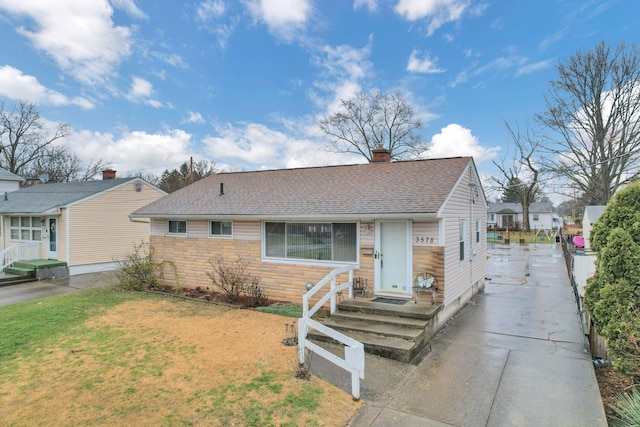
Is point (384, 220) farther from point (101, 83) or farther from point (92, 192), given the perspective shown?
point (101, 83)

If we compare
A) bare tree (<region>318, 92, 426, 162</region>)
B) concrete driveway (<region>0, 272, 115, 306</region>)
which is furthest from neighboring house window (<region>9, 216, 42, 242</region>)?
bare tree (<region>318, 92, 426, 162</region>)

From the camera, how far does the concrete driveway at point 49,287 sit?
458 inches

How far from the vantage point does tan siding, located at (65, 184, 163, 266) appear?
1572cm

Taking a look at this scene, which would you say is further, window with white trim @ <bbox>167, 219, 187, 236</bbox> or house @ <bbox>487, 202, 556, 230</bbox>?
house @ <bbox>487, 202, 556, 230</bbox>

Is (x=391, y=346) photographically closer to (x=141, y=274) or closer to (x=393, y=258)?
(x=393, y=258)

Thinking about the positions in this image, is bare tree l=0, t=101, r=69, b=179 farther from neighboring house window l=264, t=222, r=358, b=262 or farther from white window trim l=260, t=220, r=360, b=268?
neighboring house window l=264, t=222, r=358, b=262

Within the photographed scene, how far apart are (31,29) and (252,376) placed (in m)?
18.1

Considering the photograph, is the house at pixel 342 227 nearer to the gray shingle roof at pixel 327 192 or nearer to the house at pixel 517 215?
the gray shingle roof at pixel 327 192

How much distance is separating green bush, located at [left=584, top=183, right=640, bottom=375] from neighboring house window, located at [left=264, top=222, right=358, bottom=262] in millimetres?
4972

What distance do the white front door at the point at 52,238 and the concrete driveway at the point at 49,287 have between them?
1771mm

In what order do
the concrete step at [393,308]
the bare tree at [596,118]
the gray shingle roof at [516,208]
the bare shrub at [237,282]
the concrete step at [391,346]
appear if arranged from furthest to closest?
the gray shingle roof at [516,208] → the bare tree at [596,118] → the bare shrub at [237,282] → the concrete step at [393,308] → the concrete step at [391,346]

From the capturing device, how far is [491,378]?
5375mm

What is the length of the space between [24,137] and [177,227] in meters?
34.0

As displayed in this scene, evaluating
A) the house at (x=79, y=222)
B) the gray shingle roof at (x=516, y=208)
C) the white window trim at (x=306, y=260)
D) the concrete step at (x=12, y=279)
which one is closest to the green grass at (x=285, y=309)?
the white window trim at (x=306, y=260)
